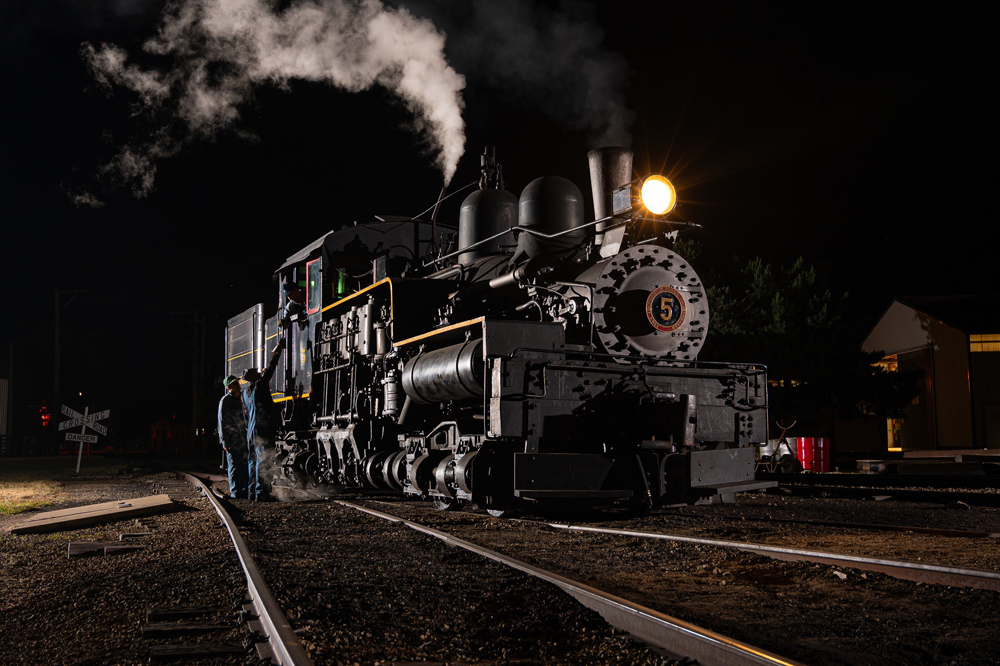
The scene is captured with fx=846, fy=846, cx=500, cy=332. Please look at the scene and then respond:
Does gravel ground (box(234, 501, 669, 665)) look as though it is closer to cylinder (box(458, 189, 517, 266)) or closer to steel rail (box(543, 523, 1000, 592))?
steel rail (box(543, 523, 1000, 592))

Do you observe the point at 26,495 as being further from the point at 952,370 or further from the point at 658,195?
the point at 952,370

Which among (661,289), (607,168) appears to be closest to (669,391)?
(661,289)

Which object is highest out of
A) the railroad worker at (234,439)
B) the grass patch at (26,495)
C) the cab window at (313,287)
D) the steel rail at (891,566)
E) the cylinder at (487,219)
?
the cylinder at (487,219)

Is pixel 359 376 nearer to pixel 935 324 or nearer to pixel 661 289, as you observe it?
pixel 661 289

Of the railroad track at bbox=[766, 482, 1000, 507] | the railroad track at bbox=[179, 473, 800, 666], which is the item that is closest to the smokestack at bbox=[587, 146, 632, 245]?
the railroad track at bbox=[766, 482, 1000, 507]

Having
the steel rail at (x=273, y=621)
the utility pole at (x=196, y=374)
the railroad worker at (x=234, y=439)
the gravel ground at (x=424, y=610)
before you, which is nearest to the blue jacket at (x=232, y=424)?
the railroad worker at (x=234, y=439)

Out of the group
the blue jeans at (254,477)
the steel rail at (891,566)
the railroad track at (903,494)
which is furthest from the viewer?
the blue jeans at (254,477)

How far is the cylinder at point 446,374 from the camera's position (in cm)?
778

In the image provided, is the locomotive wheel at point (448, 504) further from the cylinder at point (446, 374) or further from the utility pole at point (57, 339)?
the utility pole at point (57, 339)

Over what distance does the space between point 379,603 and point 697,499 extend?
13.6ft

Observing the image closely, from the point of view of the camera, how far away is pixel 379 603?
431cm

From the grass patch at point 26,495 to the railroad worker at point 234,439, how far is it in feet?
7.99

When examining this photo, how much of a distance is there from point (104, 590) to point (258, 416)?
7.78m

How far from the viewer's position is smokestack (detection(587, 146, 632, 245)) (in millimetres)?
8375
